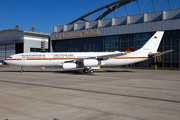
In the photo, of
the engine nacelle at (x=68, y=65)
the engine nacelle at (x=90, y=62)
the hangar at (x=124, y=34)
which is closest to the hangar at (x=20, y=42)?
the hangar at (x=124, y=34)

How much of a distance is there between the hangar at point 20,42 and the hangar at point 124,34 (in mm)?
13387

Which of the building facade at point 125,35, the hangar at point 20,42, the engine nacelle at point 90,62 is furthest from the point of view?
the hangar at point 20,42

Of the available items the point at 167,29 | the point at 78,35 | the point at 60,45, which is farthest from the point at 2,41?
the point at 167,29

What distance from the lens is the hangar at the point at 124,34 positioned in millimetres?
40344

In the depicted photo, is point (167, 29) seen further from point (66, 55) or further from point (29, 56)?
point (29, 56)

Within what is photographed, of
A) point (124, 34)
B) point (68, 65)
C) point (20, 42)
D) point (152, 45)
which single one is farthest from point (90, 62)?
point (20, 42)

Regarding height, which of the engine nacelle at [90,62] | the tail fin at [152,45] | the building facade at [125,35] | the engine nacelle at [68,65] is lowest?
the engine nacelle at [68,65]

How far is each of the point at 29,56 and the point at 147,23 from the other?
2869cm

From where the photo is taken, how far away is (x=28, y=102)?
8617mm

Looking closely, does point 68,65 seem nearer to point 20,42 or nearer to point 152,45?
point 152,45

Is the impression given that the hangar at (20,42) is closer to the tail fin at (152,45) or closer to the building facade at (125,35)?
the building facade at (125,35)

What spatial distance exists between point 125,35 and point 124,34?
1.29 ft

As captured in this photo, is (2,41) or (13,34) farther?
(2,41)

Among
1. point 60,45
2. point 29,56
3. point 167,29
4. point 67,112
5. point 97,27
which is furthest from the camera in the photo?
point 60,45
